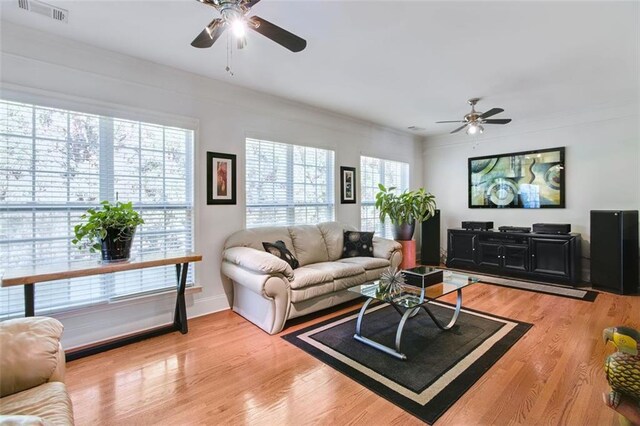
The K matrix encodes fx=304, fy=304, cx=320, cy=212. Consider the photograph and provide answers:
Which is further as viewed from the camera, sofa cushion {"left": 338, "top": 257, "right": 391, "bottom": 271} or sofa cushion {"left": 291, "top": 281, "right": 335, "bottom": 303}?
sofa cushion {"left": 338, "top": 257, "right": 391, "bottom": 271}

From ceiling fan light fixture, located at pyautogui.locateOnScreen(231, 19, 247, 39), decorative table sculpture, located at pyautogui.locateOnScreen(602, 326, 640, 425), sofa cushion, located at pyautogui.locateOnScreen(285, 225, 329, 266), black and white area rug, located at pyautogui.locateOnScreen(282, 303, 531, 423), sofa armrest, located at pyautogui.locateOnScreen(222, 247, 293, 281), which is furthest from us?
sofa cushion, located at pyautogui.locateOnScreen(285, 225, 329, 266)

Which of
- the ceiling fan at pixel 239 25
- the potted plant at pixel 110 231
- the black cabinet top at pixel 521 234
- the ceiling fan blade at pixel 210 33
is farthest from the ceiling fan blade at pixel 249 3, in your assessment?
the black cabinet top at pixel 521 234

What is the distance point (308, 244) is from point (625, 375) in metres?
2.96

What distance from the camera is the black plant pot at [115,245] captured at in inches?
98.5

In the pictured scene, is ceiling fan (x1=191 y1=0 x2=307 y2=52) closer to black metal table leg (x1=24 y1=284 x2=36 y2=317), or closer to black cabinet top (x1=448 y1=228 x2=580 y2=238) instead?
black metal table leg (x1=24 y1=284 x2=36 y2=317)

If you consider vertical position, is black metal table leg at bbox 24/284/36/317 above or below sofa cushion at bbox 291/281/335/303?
above

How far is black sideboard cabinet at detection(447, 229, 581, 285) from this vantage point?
4406 millimetres

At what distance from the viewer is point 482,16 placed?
2273mm

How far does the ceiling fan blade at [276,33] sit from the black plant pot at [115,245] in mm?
1924

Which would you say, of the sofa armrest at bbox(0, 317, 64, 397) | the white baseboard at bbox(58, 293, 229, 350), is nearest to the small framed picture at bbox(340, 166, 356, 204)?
the white baseboard at bbox(58, 293, 229, 350)

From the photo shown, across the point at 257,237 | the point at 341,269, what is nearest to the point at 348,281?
the point at 341,269

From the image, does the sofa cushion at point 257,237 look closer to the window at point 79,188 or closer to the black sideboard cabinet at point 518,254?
the window at point 79,188

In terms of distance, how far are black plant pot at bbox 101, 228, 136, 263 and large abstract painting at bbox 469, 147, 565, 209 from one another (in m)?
5.66

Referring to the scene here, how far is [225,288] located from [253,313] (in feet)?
1.97
